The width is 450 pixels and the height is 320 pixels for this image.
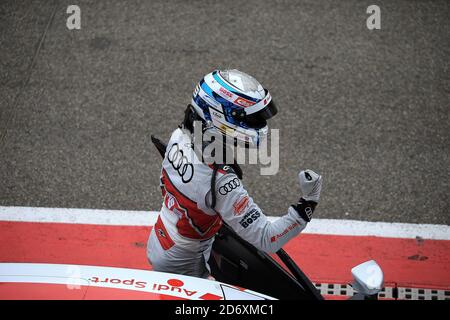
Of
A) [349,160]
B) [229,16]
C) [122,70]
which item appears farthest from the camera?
[229,16]

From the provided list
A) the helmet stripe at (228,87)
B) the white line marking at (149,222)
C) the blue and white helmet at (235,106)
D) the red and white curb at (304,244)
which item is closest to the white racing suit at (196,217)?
the blue and white helmet at (235,106)

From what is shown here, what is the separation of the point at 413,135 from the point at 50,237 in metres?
3.66

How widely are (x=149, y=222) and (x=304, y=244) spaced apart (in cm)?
138

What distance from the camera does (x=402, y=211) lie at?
4980 millimetres

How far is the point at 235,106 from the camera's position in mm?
3072

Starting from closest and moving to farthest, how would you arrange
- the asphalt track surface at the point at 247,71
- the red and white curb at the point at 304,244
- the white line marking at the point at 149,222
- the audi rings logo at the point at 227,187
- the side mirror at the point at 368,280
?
the side mirror at the point at 368,280
the audi rings logo at the point at 227,187
the red and white curb at the point at 304,244
the white line marking at the point at 149,222
the asphalt track surface at the point at 247,71

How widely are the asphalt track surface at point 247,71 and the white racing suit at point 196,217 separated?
182 centimetres

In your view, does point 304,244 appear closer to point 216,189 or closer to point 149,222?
point 149,222

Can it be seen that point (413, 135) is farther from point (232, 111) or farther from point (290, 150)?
point (232, 111)

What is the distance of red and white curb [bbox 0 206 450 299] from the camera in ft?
14.7

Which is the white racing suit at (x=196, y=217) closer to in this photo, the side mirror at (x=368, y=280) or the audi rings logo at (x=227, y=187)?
the audi rings logo at (x=227, y=187)

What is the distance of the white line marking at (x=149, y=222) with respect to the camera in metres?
4.79

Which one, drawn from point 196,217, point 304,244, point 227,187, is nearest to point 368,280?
point 227,187
